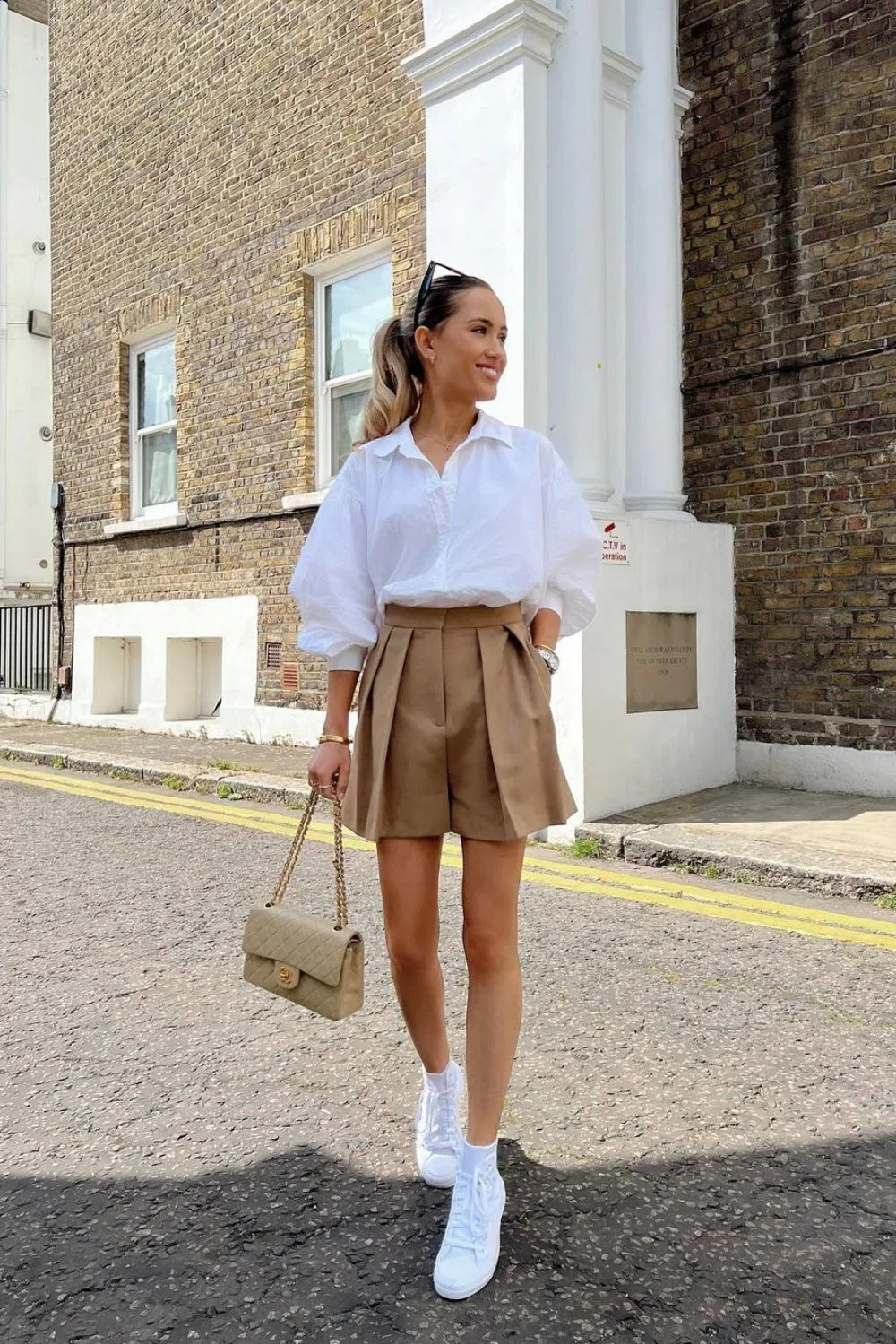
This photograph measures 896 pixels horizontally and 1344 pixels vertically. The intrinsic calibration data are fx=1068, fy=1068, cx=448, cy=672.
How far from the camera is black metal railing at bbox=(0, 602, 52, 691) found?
530 inches

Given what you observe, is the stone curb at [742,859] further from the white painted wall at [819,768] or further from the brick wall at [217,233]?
the brick wall at [217,233]

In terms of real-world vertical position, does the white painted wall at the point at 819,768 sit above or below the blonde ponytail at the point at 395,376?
below

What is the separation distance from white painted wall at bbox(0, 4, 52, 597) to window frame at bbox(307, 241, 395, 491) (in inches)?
433

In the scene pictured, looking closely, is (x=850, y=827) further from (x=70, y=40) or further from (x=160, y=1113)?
(x=70, y=40)

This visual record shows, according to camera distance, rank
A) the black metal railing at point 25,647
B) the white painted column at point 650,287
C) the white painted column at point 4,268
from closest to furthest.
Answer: the white painted column at point 650,287
the black metal railing at point 25,647
the white painted column at point 4,268

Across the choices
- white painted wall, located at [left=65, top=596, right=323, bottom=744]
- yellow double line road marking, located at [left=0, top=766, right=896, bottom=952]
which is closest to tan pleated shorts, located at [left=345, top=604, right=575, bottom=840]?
yellow double line road marking, located at [left=0, top=766, right=896, bottom=952]

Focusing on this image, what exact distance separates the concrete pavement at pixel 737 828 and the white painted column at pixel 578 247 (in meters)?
1.95

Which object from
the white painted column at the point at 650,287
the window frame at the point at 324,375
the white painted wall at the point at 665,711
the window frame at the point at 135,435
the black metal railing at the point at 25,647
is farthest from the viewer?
the black metal railing at the point at 25,647

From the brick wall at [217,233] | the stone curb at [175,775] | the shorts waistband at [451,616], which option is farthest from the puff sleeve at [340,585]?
the brick wall at [217,233]

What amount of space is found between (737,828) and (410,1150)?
138 inches

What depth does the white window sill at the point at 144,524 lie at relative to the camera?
425 inches

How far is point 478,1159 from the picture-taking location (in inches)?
83.5

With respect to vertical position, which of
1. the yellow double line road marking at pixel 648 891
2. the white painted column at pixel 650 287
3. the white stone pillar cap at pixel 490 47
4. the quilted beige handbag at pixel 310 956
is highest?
the white stone pillar cap at pixel 490 47

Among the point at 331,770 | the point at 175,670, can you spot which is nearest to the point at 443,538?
the point at 331,770
